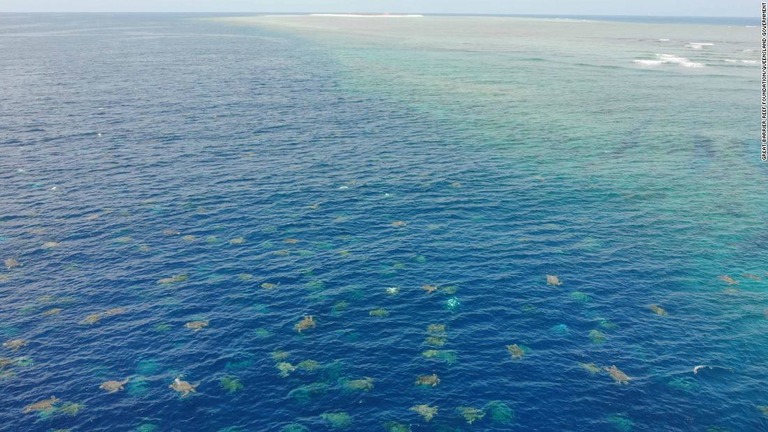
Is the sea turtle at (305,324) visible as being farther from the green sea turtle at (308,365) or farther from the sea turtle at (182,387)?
the sea turtle at (182,387)

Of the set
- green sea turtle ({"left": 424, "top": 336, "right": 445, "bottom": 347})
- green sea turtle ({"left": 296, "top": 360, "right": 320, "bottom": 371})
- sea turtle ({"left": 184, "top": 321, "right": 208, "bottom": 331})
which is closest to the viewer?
green sea turtle ({"left": 296, "top": 360, "right": 320, "bottom": 371})

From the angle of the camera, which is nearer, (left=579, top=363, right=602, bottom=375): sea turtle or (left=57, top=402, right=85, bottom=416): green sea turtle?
(left=57, top=402, right=85, bottom=416): green sea turtle

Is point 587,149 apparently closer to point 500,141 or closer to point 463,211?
point 500,141

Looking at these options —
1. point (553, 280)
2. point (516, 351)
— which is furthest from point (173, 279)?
point (553, 280)

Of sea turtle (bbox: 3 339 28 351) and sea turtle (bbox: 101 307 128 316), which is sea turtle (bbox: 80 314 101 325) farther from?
sea turtle (bbox: 3 339 28 351)

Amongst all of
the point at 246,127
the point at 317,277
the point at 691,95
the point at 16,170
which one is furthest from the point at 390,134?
the point at 691,95

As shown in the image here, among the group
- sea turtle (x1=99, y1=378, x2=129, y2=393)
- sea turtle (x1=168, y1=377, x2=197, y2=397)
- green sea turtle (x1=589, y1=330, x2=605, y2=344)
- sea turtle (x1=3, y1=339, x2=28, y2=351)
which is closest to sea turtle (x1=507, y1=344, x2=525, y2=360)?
green sea turtle (x1=589, y1=330, x2=605, y2=344)
